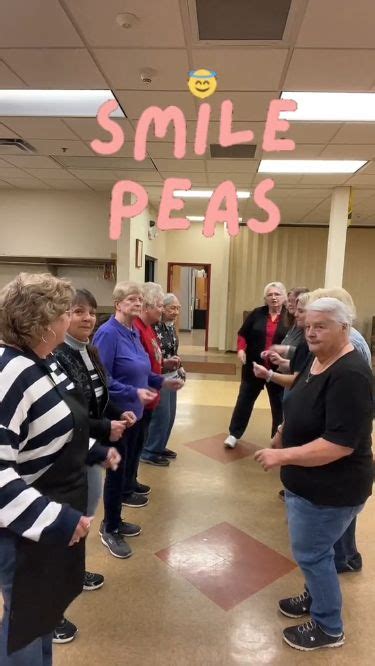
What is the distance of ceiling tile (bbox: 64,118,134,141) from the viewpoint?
386cm

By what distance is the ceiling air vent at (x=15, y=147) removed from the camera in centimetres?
446

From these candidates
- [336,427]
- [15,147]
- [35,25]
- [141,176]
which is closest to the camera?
[336,427]

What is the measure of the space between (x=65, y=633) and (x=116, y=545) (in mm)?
562

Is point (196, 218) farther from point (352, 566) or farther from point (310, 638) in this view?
point (310, 638)

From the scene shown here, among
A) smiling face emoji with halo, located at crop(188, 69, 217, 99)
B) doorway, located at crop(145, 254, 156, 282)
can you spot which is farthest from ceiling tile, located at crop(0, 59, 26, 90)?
doorway, located at crop(145, 254, 156, 282)

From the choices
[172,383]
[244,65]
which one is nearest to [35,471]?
[172,383]

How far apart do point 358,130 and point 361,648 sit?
395cm

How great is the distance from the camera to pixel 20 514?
98cm

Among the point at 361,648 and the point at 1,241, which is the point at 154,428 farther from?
the point at 1,241

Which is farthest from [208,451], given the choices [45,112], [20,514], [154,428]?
[45,112]

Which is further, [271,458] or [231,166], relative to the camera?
[231,166]

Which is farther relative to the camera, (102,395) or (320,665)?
A: (102,395)

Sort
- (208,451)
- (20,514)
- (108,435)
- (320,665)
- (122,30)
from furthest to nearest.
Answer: (208,451) → (122,30) → (108,435) → (320,665) → (20,514)

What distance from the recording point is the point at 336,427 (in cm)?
137
